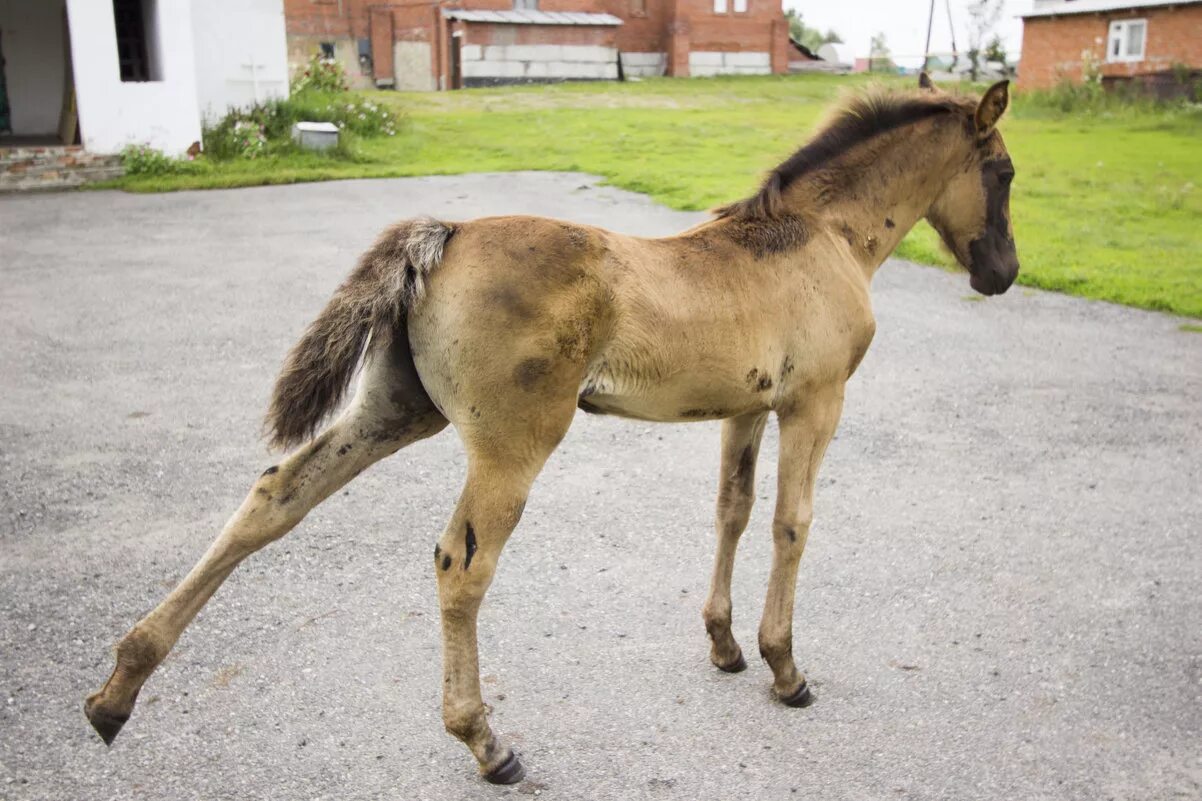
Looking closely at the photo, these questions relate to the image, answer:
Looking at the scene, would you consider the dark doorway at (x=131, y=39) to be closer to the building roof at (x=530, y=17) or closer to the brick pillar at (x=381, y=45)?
the building roof at (x=530, y=17)

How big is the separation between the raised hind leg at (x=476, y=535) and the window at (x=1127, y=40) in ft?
117

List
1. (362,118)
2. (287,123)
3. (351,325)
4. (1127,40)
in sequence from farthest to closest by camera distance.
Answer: (1127,40), (362,118), (287,123), (351,325)

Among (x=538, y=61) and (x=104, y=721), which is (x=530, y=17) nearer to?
(x=538, y=61)

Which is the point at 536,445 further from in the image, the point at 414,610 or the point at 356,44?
the point at 356,44

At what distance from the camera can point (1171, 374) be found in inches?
332

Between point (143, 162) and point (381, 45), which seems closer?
point (143, 162)

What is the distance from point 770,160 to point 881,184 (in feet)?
1.68

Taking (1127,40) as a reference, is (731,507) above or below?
below

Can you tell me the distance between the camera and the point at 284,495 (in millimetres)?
3549

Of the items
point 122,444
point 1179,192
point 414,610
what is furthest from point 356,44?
point 414,610

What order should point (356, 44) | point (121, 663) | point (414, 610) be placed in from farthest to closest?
point (356, 44) → point (414, 610) → point (121, 663)

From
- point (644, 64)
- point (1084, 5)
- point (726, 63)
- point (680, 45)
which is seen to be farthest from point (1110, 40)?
point (644, 64)

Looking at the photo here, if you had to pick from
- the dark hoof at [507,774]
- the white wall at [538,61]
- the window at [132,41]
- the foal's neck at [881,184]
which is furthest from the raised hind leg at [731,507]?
the white wall at [538,61]

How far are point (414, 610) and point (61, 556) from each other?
1768mm
